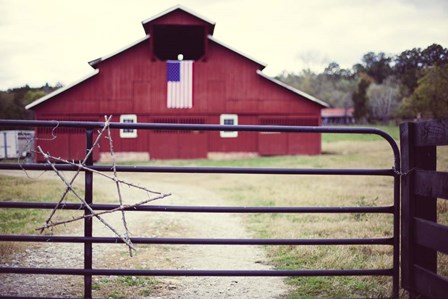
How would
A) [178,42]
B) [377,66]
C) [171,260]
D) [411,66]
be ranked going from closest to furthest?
[171,260] → [178,42] → [411,66] → [377,66]

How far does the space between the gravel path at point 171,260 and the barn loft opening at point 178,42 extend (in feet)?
62.1

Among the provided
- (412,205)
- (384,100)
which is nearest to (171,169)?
(412,205)

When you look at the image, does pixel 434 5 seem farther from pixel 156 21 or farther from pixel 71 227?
pixel 156 21

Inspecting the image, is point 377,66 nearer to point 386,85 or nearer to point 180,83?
point 386,85

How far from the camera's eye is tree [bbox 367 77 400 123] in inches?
2894

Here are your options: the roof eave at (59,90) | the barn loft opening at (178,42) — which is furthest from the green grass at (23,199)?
the barn loft opening at (178,42)

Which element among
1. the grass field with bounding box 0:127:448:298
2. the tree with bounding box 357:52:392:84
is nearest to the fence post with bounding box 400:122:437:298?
the grass field with bounding box 0:127:448:298

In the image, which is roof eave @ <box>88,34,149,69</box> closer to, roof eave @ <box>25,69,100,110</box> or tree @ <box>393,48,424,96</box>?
roof eave @ <box>25,69,100,110</box>

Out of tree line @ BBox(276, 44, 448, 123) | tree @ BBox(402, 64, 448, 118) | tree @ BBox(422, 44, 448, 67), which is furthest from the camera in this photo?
tree line @ BBox(276, 44, 448, 123)

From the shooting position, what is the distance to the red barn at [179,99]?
25.3 metres

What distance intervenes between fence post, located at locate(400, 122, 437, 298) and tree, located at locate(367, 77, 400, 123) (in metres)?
73.5

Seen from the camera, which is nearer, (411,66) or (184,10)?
(184,10)

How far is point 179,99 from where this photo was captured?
25.8 meters

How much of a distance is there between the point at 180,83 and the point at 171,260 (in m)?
21.3
